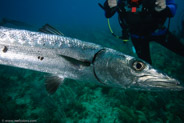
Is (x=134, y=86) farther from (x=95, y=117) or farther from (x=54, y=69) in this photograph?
(x=95, y=117)

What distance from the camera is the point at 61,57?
1.75 meters

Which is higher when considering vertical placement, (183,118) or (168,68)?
→ (168,68)

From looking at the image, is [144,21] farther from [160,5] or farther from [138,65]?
[138,65]

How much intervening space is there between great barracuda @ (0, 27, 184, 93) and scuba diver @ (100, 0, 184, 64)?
1.97 m

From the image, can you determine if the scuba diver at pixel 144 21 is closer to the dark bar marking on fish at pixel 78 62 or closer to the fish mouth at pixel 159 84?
the dark bar marking on fish at pixel 78 62

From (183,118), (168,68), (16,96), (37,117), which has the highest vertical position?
(168,68)

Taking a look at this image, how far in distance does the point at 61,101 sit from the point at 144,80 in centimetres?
377

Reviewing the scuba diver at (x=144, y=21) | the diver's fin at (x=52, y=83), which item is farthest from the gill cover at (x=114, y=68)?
the scuba diver at (x=144, y=21)

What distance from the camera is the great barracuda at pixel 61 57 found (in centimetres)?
160

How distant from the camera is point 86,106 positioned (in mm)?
3826

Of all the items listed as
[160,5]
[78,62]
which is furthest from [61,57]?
[160,5]

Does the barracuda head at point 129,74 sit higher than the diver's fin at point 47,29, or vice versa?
the diver's fin at point 47,29

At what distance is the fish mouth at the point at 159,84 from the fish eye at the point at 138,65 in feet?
0.47

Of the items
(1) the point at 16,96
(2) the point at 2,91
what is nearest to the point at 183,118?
(1) the point at 16,96
